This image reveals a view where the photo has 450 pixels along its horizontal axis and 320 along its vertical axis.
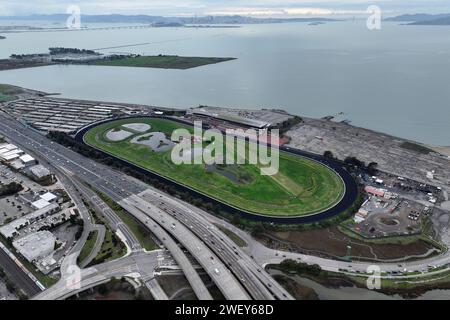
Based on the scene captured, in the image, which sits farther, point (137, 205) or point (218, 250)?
point (137, 205)

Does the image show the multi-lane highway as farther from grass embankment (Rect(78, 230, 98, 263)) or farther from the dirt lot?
the dirt lot

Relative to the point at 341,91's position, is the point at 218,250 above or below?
below

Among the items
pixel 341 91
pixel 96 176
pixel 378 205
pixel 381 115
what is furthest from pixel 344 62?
pixel 96 176

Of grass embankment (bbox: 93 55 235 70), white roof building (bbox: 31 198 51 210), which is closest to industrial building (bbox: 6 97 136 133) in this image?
white roof building (bbox: 31 198 51 210)

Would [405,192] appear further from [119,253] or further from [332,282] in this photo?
[119,253]

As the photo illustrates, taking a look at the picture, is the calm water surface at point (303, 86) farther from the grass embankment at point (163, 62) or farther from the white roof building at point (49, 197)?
the white roof building at point (49, 197)

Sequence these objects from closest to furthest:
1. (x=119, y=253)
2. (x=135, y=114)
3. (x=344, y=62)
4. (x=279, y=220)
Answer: (x=119, y=253) → (x=279, y=220) → (x=135, y=114) → (x=344, y=62)

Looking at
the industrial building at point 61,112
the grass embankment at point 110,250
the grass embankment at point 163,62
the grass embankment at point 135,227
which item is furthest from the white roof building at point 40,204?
the grass embankment at point 163,62
